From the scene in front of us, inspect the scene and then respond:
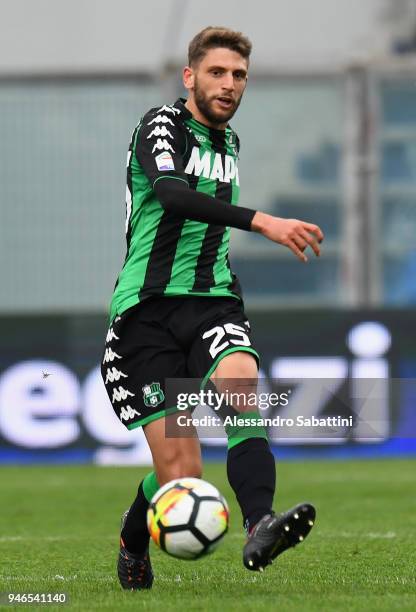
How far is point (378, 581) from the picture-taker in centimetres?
590

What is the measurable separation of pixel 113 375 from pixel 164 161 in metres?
0.87

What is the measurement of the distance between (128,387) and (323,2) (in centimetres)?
1131

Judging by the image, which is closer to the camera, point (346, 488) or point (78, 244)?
point (346, 488)

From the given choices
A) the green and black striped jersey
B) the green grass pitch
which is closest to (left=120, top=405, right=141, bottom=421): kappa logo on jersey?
the green and black striped jersey

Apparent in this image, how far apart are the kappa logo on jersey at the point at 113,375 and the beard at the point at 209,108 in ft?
3.43

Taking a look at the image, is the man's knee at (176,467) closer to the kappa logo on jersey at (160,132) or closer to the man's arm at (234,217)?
the man's arm at (234,217)

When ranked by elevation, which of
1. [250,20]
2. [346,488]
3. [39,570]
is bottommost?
[346,488]

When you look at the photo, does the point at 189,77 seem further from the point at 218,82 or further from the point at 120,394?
the point at 120,394

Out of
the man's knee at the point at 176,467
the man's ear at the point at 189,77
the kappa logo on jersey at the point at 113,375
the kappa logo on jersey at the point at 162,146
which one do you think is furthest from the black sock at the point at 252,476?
the man's ear at the point at 189,77

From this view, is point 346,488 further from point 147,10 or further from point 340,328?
point 147,10

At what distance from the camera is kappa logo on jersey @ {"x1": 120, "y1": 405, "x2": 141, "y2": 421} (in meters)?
5.57

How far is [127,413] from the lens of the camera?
560 centimetres

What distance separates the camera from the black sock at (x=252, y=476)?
16.9 feet

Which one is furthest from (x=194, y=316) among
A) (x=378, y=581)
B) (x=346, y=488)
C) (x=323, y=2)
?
(x=323, y=2)
